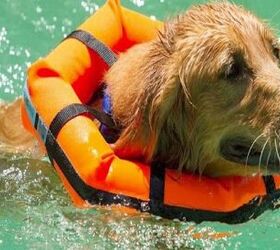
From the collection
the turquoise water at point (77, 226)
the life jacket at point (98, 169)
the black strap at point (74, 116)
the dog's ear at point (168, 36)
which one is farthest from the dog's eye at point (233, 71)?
the turquoise water at point (77, 226)

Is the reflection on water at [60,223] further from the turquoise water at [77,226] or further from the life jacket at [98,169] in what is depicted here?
the life jacket at [98,169]

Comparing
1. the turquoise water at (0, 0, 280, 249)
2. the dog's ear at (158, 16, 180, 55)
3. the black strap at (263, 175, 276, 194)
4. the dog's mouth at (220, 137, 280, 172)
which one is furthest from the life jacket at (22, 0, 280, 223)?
the dog's ear at (158, 16, 180, 55)

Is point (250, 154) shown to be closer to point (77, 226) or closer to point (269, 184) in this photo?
point (269, 184)

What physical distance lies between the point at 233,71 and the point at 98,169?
0.96m

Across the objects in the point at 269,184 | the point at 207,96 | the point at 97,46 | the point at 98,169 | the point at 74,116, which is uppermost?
the point at 207,96

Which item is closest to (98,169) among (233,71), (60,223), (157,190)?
(157,190)

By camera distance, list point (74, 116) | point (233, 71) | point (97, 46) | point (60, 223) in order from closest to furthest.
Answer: point (233, 71), point (74, 116), point (60, 223), point (97, 46)

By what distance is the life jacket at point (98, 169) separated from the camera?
189 inches

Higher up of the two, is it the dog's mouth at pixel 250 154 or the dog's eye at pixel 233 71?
the dog's eye at pixel 233 71

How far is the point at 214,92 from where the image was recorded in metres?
4.62

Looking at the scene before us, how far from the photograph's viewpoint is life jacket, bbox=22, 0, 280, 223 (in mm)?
4797

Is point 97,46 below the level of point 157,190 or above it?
above

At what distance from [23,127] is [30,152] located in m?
0.29

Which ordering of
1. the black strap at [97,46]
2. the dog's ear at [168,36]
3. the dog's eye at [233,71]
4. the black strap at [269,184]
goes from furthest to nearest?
the black strap at [97,46] → the black strap at [269,184] → the dog's ear at [168,36] → the dog's eye at [233,71]
